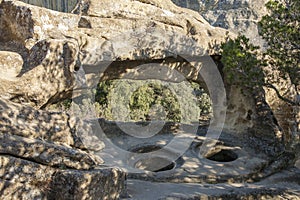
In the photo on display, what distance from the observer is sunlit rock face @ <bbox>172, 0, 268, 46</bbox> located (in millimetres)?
45438

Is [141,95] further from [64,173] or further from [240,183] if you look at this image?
[64,173]

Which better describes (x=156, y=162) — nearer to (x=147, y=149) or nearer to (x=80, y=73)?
(x=147, y=149)

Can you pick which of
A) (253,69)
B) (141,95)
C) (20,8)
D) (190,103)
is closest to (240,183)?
(253,69)

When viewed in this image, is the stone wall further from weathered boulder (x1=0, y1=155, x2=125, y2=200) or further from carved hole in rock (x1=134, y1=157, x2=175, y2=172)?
weathered boulder (x1=0, y1=155, x2=125, y2=200)

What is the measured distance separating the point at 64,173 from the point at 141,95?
67.8ft

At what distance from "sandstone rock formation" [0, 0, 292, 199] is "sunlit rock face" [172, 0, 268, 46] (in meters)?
33.4

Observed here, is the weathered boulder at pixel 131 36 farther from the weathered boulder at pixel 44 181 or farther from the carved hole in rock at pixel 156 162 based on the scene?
the weathered boulder at pixel 44 181

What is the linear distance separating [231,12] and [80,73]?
43796mm

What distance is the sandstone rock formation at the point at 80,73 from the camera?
503 cm

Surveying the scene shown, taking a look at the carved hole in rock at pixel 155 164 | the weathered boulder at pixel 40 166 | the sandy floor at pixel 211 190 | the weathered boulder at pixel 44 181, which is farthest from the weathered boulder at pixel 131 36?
the weathered boulder at pixel 44 181

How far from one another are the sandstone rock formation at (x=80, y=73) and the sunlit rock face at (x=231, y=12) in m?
33.4

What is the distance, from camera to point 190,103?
100 feet

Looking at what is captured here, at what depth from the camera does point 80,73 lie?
8719 millimetres

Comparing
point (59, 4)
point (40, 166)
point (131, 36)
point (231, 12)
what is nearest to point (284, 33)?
point (131, 36)
